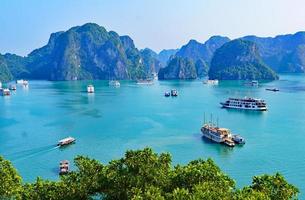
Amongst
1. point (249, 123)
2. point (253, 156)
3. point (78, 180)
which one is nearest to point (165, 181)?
point (78, 180)

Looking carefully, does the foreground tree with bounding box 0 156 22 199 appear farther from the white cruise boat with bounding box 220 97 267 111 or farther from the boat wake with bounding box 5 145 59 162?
the white cruise boat with bounding box 220 97 267 111

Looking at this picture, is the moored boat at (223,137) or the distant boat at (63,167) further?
the moored boat at (223,137)

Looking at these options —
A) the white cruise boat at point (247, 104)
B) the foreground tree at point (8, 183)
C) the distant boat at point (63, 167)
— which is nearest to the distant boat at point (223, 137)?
the distant boat at point (63, 167)

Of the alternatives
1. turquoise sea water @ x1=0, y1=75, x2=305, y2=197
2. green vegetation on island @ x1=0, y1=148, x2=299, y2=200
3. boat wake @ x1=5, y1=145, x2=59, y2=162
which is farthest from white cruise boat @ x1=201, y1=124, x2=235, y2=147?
green vegetation on island @ x1=0, y1=148, x2=299, y2=200

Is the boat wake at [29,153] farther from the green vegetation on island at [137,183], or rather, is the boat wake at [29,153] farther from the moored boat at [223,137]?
the green vegetation on island at [137,183]

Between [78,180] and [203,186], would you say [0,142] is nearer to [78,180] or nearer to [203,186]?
[78,180]

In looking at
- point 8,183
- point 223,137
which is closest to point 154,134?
point 223,137

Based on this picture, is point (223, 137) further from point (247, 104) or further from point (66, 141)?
point (247, 104)
